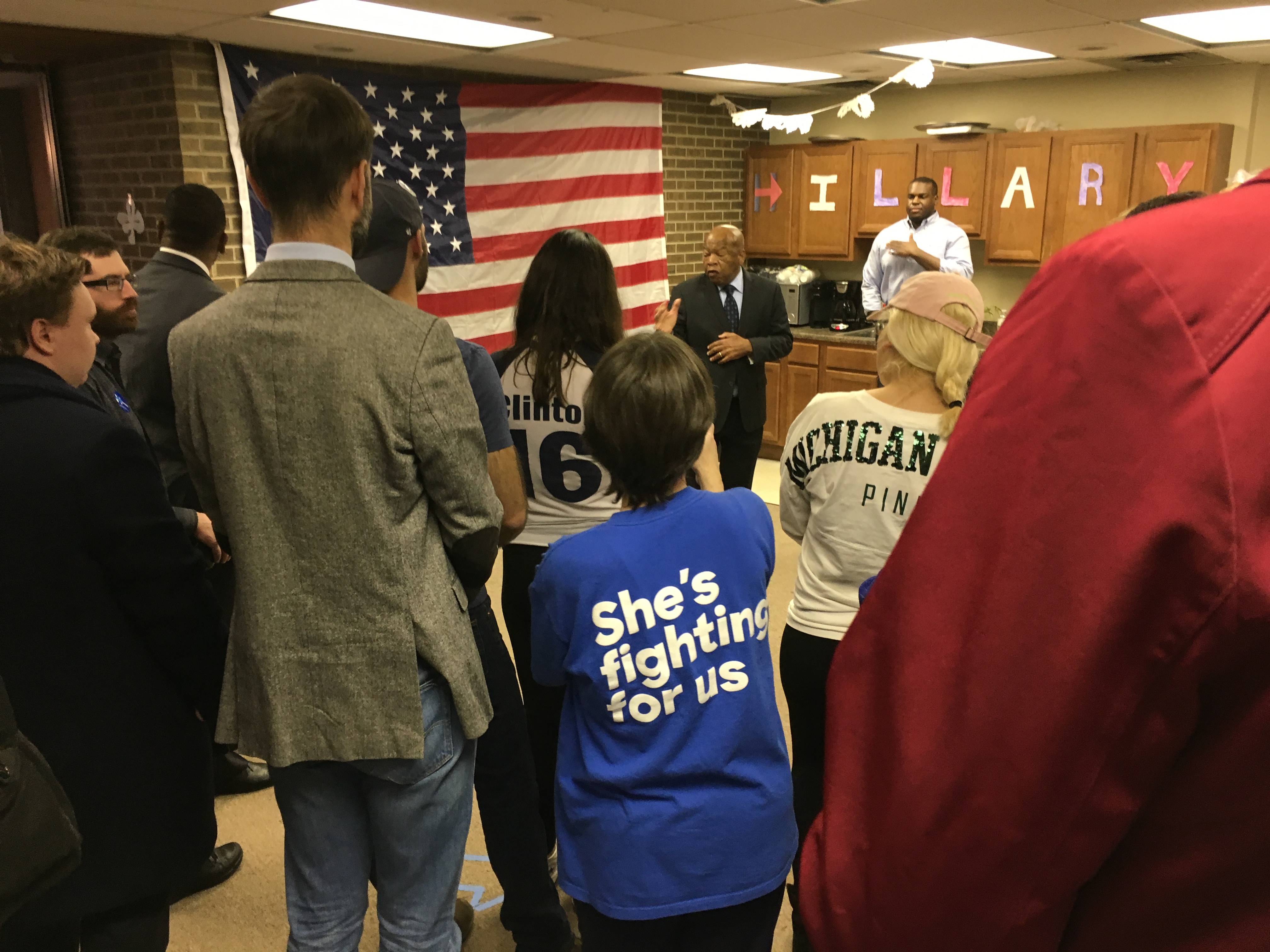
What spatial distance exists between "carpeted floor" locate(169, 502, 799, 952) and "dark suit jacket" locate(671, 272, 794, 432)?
1996mm

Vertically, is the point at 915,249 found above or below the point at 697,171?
below

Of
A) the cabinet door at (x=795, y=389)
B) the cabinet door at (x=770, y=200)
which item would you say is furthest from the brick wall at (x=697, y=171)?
the cabinet door at (x=795, y=389)

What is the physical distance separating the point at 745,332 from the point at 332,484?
3.12 metres

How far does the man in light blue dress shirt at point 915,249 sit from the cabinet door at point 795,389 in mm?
712

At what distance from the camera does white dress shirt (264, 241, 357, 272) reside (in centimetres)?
121

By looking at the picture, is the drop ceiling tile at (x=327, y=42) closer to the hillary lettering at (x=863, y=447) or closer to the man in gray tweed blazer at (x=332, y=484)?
the man in gray tweed blazer at (x=332, y=484)

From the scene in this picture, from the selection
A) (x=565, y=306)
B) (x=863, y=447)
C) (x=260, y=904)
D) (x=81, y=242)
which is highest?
(x=81, y=242)

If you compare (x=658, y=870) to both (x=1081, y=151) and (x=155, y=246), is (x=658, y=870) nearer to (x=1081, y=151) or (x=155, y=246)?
(x=155, y=246)

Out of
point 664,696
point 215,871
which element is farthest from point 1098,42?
point 215,871

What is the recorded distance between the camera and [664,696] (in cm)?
125

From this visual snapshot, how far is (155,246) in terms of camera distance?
4273 millimetres

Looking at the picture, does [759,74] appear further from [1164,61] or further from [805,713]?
[805,713]

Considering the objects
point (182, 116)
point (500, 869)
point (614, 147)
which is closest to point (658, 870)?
point (500, 869)

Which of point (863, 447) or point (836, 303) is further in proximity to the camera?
point (836, 303)
